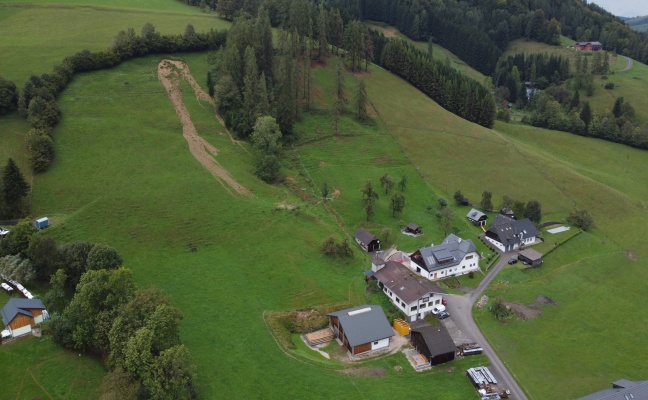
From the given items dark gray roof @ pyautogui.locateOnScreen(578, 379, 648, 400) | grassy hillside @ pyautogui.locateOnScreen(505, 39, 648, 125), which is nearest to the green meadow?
dark gray roof @ pyautogui.locateOnScreen(578, 379, 648, 400)

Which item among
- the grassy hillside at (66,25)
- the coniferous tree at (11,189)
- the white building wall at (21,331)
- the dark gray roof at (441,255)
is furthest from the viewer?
the grassy hillside at (66,25)

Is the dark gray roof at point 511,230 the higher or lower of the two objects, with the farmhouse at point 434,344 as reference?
higher

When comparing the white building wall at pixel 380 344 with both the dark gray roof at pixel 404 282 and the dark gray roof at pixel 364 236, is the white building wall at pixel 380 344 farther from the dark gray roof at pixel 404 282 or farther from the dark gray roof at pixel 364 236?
the dark gray roof at pixel 364 236

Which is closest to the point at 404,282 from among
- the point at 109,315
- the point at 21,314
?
the point at 109,315

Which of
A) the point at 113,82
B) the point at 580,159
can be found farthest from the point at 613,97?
the point at 113,82

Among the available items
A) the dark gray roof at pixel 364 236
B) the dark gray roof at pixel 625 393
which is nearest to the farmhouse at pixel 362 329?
the dark gray roof at pixel 364 236

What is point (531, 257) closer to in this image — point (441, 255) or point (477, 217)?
point (477, 217)

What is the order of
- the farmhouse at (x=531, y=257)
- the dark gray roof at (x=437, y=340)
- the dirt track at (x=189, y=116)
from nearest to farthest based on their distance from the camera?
the dark gray roof at (x=437, y=340) → the farmhouse at (x=531, y=257) → the dirt track at (x=189, y=116)

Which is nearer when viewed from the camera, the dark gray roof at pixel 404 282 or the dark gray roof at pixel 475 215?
the dark gray roof at pixel 404 282

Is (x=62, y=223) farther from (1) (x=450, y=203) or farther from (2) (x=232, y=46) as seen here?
(1) (x=450, y=203)
